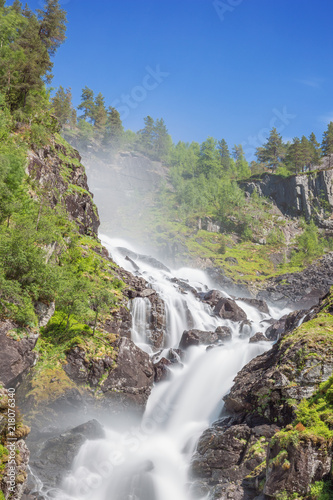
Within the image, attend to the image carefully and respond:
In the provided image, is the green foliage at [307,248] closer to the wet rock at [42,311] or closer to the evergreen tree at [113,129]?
the wet rock at [42,311]

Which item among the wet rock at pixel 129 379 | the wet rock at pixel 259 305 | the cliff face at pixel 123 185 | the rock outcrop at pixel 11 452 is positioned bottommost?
the wet rock at pixel 129 379

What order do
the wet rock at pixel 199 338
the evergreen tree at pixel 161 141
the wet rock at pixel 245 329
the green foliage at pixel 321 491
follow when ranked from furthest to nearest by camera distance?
the evergreen tree at pixel 161 141 < the wet rock at pixel 245 329 < the wet rock at pixel 199 338 < the green foliage at pixel 321 491

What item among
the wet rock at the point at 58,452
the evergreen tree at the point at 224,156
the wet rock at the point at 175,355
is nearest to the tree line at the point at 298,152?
the evergreen tree at the point at 224,156

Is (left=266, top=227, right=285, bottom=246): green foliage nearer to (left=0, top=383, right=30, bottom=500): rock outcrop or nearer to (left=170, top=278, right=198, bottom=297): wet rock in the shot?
(left=170, top=278, right=198, bottom=297): wet rock

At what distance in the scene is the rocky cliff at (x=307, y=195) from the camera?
72750mm

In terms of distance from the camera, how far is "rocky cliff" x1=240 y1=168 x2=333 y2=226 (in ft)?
239

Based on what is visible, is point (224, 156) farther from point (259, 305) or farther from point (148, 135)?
point (259, 305)

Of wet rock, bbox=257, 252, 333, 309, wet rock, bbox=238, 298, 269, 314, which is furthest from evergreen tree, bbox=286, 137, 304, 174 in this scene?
wet rock, bbox=238, 298, 269, 314

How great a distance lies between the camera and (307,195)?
73938 millimetres

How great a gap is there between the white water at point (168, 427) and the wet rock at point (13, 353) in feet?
16.5

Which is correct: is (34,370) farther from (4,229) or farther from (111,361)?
(4,229)

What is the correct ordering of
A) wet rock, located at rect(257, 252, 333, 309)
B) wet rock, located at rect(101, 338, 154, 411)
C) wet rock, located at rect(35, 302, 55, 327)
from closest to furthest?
wet rock, located at rect(35, 302, 55, 327) → wet rock, located at rect(101, 338, 154, 411) → wet rock, located at rect(257, 252, 333, 309)

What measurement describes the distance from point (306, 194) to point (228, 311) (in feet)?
168

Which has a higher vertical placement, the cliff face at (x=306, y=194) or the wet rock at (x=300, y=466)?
the cliff face at (x=306, y=194)
